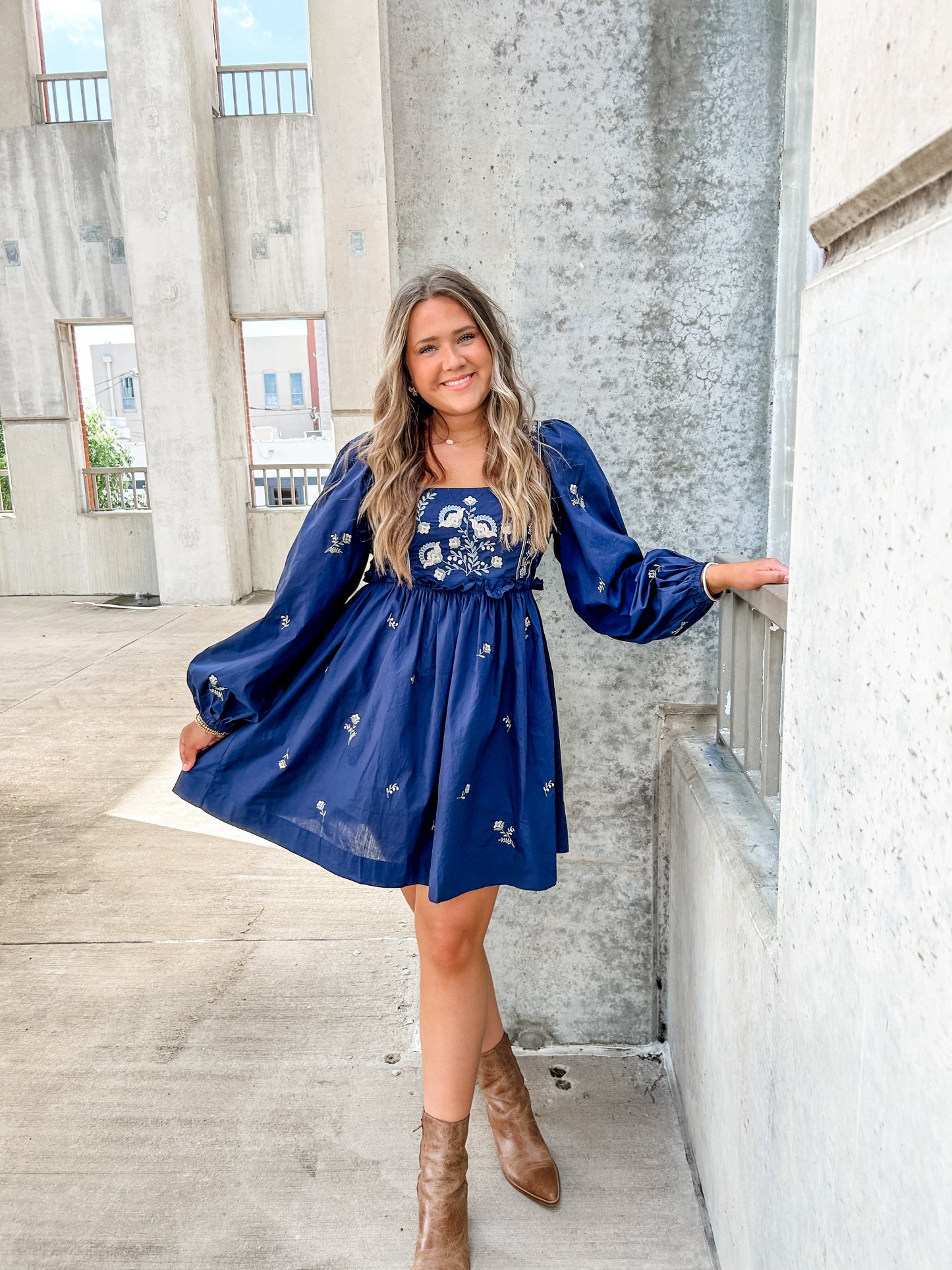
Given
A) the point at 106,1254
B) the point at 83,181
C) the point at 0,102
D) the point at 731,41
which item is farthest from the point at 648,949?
the point at 0,102

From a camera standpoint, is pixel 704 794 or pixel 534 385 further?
pixel 534 385

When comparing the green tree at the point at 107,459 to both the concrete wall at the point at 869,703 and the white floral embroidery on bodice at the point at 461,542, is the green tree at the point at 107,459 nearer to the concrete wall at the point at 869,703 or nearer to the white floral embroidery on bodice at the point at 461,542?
the white floral embroidery on bodice at the point at 461,542

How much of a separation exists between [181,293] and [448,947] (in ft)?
28.8

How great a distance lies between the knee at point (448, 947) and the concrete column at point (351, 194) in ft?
26.6

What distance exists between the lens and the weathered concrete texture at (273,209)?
31.6ft

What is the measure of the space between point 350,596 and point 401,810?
47cm

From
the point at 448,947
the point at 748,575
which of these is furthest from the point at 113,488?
the point at 748,575

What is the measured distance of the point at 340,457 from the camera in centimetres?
188

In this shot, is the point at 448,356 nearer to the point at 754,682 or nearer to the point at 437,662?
the point at 437,662

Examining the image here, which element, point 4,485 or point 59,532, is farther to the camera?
point 4,485

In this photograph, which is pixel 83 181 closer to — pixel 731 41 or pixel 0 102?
pixel 0 102

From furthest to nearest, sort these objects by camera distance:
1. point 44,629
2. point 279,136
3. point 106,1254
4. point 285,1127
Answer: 1. point 279,136
2. point 44,629
3. point 285,1127
4. point 106,1254

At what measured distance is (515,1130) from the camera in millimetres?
2021

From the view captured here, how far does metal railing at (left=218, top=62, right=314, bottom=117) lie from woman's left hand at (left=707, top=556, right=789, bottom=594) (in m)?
9.88
